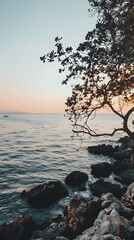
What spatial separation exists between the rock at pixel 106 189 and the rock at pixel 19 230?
25.1ft

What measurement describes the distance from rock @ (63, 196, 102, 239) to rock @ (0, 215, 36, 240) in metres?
2.46

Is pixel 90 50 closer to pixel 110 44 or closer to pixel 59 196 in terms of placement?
pixel 110 44

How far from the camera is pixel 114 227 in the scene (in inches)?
397

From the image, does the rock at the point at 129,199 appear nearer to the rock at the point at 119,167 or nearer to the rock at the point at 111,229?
the rock at the point at 111,229

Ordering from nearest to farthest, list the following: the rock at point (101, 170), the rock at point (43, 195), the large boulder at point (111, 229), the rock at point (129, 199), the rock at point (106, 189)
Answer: the large boulder at point (111, 229), the rock at point (129, 199), the rock at point (43, 195), the rock at point (106, 189), the rock at point (101, 170)

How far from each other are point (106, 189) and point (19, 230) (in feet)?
28.7

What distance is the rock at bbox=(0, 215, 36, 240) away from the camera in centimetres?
1337

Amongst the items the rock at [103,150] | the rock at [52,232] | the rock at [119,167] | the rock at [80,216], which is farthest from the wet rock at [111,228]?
the rock at [103,150]

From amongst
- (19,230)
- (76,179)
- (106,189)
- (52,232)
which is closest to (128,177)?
(76,179)

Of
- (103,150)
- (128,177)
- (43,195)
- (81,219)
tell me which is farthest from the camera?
(103,150)

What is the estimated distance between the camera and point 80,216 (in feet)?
41.2

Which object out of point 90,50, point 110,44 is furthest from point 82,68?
point 110,44

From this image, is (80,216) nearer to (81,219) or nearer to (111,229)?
(81,219)

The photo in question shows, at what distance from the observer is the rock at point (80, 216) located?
12023 mm
